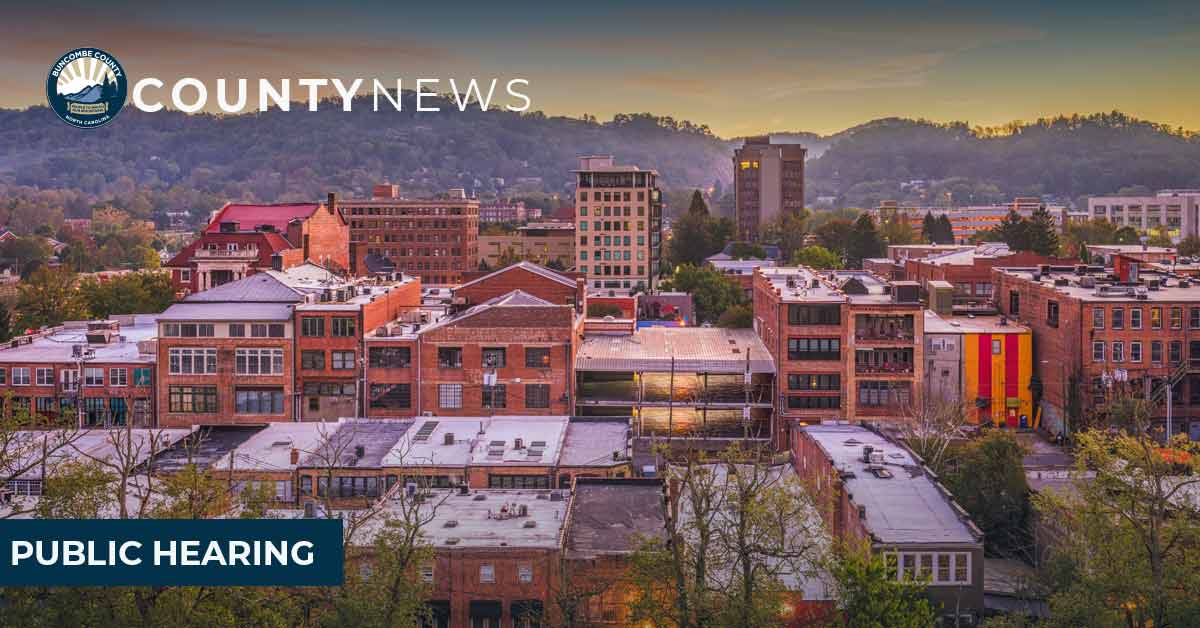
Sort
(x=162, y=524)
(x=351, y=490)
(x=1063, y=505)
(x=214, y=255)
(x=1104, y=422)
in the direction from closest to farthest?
1. (x=162, y=524)
2. (x=1063, y=505)
3. (x=351, y=490)
4. (x=1104, y=422)
5. (x=214, y=255)

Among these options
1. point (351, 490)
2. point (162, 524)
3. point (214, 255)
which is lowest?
point (351, 490)

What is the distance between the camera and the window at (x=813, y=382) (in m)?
61.5

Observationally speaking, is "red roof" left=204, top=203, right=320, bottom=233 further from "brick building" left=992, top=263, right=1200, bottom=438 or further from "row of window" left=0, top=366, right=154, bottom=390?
"brick building" left=992, top=263, right=1200, bottom=438

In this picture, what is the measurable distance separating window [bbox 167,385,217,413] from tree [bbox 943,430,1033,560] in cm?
3698

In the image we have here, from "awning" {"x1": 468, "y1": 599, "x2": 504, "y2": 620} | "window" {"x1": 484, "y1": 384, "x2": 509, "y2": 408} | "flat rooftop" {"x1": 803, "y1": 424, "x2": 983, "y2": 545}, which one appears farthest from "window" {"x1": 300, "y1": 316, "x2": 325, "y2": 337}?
"awning" {"x1": 468, "y1": 599, "x2": 504, "y2": 620}

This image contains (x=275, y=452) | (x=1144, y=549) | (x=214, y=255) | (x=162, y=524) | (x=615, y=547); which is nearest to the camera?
(x=162, y=524)

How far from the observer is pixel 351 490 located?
46719 millimetres

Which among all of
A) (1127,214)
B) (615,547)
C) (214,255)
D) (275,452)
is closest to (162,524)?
(615,547)

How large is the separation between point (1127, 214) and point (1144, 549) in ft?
606

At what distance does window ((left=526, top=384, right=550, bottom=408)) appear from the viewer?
5991 centimetres

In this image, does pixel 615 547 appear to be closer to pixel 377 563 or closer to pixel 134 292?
pixel 377 563

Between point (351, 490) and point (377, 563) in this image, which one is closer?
point (377, 563)

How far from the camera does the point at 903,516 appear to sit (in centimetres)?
3816

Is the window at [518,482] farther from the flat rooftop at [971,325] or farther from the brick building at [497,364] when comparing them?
the flat rooftop at [971,325]
